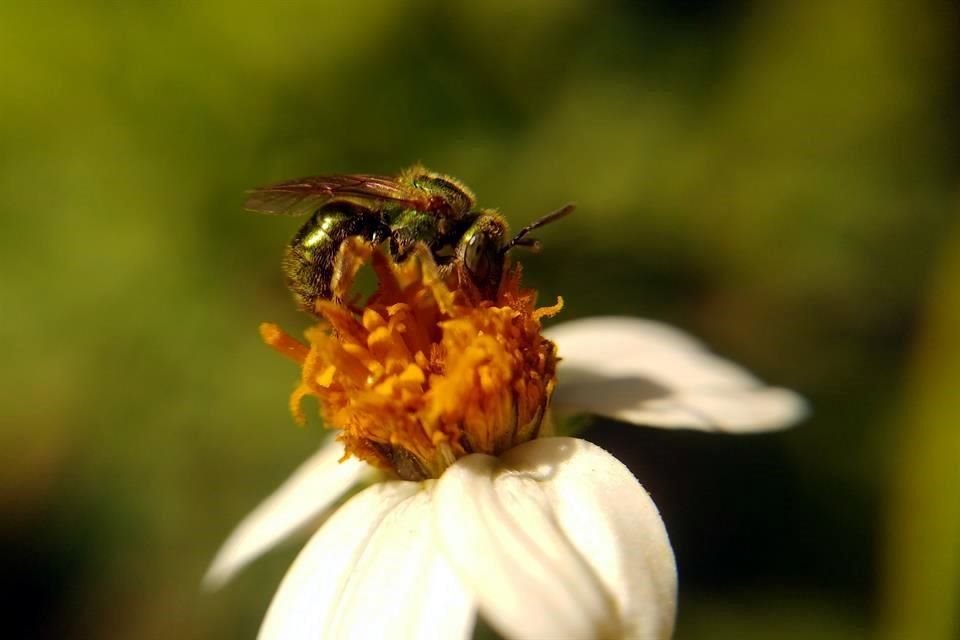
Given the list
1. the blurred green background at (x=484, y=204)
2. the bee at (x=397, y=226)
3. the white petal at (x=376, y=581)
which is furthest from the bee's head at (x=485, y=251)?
the blurred green background at (x=484, y=204)

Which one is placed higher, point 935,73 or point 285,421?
point 935,73

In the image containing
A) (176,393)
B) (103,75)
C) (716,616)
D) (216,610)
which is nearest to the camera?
(716,616)

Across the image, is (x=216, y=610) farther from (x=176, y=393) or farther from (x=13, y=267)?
(x=13, y=267)

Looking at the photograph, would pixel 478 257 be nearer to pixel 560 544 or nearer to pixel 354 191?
pixel 354 191

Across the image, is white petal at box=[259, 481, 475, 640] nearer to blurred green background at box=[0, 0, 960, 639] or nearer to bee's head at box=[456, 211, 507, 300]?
bee's head at box=[456, 211, 507, 300]

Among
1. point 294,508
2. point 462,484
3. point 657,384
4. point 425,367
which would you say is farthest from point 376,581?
point 657,384

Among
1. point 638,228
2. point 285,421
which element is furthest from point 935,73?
point 285,421
